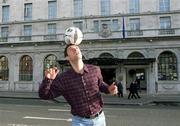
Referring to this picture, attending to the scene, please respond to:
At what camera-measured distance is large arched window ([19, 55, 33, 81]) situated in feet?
137

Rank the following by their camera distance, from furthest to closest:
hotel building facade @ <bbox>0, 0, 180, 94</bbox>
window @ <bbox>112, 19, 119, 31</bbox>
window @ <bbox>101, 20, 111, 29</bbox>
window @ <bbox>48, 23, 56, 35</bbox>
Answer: window @ <bbox>48, 23, 56, 35</bbox> < window @ <bbox>101, 20, 111, 29</bbox> < window @ <bbox>112, 19, 119, 31</bbox> < hotel building facade @ <bbox>0, 0, 180, 94</bbox>

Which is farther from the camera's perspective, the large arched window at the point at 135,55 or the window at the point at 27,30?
the window at the point at 27,30

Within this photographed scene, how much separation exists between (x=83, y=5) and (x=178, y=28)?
11.4 meters

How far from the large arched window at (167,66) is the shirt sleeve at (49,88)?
3306cm

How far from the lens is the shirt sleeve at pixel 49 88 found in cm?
425

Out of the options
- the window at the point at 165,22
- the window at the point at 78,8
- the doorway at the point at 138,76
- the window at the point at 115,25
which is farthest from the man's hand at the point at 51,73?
the window at the point at 78,8

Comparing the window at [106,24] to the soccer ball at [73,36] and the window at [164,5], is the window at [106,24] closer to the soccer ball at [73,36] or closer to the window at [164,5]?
the window at [164,5]

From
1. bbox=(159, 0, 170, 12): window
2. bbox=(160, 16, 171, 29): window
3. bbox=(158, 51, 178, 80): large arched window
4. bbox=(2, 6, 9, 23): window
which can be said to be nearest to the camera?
bbox=(158, 51, 178, 80): large arched window

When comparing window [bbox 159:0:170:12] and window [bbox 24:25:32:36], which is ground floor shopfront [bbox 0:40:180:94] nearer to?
window [bbox 24:25:32:36]

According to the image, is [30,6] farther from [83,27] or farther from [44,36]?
[83,27]

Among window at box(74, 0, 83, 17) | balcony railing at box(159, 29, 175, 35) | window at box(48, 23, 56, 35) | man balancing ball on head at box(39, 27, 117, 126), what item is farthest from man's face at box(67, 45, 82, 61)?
window at box(48, 23, 56, 35)

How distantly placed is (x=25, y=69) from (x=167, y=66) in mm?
17122

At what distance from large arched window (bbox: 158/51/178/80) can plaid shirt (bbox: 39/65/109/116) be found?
3294 cm

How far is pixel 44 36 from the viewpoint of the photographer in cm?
4166
